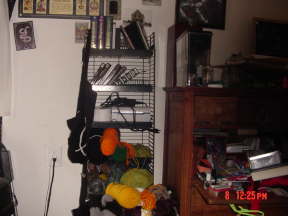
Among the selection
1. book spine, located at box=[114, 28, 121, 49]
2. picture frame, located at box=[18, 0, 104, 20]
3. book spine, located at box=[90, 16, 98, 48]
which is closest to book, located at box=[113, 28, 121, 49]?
book spine, located at box=[114, 28, 121, 49]

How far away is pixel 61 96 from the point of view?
59.0 inches

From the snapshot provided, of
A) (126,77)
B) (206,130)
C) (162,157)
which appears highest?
(126,77)

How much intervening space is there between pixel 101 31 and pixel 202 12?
0.71m

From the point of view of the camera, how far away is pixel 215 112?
3.46 feet

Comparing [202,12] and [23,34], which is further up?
[202,12]

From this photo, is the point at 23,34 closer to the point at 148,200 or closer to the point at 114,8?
the point at 114,8

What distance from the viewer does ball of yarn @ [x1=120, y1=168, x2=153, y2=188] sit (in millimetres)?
1268

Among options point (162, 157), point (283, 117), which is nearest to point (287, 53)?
point (283, 117)

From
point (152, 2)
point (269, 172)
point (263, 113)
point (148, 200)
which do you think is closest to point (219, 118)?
point (263, 113)

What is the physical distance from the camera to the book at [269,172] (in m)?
1.01

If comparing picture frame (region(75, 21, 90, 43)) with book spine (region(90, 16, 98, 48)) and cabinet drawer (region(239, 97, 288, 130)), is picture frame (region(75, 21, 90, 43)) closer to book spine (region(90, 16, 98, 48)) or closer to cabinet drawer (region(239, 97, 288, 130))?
book spine (region(90, 16, 98, 48))

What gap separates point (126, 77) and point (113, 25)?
0.34 meters

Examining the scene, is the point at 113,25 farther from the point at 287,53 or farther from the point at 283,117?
the point at 287,53

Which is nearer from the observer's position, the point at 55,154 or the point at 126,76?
the point at 126,76
